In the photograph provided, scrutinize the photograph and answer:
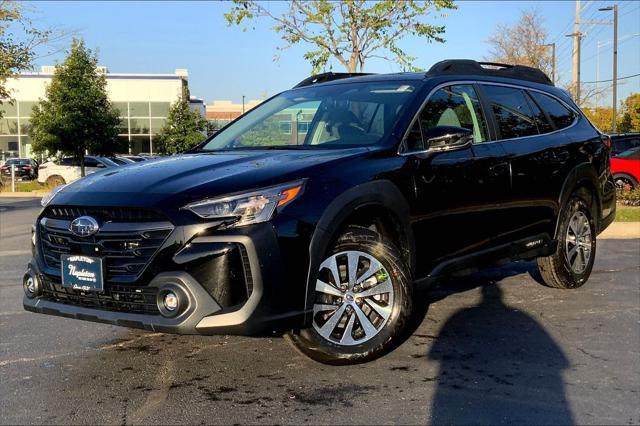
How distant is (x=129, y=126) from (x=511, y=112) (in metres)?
49.6

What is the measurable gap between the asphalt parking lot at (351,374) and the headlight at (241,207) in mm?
992

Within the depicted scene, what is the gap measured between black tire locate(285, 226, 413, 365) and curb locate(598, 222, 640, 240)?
23.3 feet

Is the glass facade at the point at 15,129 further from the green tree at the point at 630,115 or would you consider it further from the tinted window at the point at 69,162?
the green tree at the point at 630,115

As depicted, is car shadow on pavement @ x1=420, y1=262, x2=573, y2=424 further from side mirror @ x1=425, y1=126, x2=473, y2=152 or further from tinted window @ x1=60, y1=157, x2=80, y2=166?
tinted window @ x1=60, y1=157, x2=80, y2=166

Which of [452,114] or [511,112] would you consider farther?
[511,112]

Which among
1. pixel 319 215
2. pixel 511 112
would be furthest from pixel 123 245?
pixel 511 112

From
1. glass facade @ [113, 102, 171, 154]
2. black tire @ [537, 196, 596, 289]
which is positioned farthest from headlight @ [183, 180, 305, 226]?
glass facade @ [113, 102, 171, 154]

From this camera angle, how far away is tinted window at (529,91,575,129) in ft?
19.3

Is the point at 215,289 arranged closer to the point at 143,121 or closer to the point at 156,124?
the point at 156,124

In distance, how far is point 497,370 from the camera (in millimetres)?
3947

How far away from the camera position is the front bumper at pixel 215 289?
132 inches

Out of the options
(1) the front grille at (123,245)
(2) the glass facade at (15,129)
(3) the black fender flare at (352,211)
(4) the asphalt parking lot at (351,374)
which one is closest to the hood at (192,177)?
(1) the front grille at (123,245)

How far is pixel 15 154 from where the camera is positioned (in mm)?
51156

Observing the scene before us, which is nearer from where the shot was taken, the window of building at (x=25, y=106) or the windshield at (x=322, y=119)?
the windshield at (x=322, y=119)
